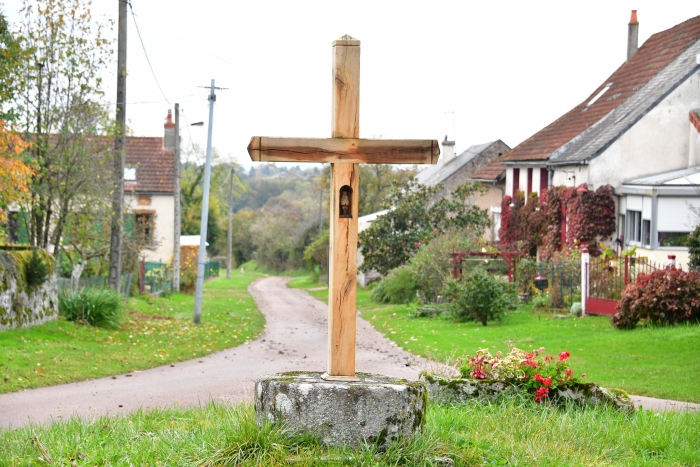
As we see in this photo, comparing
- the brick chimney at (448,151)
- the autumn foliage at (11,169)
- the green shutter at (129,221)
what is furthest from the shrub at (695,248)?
the brick chimney at (448,151)

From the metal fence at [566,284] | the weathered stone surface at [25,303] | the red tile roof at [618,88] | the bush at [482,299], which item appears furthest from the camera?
the red tile roof at [618,88]

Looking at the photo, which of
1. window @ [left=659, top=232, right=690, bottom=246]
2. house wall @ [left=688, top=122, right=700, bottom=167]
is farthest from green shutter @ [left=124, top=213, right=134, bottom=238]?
house wall @ [left=688, top=122, right=700, bottom=167]

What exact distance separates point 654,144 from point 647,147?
0.83 ft

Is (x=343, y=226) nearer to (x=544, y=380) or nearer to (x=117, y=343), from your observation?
(x=544, y=380)

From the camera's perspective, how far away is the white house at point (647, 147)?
79.7ft

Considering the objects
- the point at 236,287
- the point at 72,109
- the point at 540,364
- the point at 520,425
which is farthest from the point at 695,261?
the point at 236,287

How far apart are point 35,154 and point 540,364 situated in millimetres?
16868

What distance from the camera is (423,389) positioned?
19.8ft

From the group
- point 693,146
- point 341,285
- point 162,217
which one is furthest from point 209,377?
point 162,217

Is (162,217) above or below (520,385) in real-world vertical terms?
above

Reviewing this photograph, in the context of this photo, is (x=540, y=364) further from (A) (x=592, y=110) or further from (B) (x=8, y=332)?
(A) (x=592, y=110)

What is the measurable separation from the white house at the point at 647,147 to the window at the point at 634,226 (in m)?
0.03

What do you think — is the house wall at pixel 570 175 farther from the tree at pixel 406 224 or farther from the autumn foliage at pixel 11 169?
the autumn foliage at pixel 11 169

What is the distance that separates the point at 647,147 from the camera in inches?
1070
